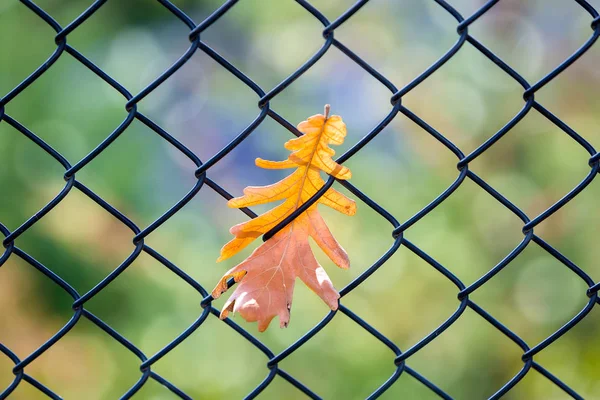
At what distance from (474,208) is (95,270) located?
7.80 feet

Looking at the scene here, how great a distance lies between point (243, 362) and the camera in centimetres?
330

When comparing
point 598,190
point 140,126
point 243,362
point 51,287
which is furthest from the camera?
point 140,126

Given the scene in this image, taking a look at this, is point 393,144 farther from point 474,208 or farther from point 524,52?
point 524,52

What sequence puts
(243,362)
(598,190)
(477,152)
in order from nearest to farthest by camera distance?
1. (477,152)
2. (243,362)
3. (598,190)

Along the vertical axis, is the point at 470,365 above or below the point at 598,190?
below

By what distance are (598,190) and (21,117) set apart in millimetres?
3667

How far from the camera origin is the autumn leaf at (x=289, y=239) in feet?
2.45

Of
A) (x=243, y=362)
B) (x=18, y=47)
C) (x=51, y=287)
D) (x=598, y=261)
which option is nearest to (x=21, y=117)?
(x=18, y=47)

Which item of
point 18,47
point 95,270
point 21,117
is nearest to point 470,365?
point 95,270

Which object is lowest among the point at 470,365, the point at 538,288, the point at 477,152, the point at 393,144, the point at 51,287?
the point at 477,152

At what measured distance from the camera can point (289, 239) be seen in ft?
2.65

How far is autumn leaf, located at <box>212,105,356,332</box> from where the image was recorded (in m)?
0.75

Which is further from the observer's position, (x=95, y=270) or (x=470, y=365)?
(x=95, y=270)

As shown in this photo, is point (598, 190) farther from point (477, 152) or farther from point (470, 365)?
point (477, 152)
